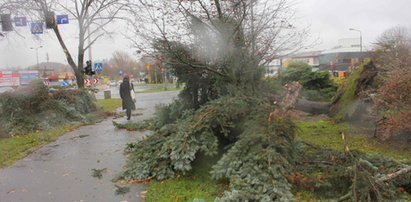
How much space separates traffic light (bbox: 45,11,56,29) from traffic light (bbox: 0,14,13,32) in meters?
2.11

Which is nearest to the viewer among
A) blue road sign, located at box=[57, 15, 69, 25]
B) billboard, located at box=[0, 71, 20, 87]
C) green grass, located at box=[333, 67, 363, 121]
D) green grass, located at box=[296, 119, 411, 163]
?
green grass, located at box=[296, 119, 411, 163]

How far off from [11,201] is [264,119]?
3.97m

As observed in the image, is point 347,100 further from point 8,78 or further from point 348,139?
point 8,78

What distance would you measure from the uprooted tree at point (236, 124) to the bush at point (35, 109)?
5.79 meters

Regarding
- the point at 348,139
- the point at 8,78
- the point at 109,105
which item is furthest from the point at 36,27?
the point at 8,78

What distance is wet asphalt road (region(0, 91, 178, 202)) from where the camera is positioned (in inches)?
227

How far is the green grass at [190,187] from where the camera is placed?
5.36 m

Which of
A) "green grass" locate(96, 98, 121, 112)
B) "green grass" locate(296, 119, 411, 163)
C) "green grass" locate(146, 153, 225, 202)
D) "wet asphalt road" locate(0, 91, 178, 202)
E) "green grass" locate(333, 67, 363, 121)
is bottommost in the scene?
"wet asphalt road" locate(0, 91, 178, 202)

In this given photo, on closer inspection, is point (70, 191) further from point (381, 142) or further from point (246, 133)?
point (381, 142)

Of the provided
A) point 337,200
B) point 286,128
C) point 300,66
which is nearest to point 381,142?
point 286,128

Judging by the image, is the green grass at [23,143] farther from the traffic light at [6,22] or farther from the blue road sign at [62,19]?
the blue road sign at [62,19]

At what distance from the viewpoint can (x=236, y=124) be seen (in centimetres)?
663

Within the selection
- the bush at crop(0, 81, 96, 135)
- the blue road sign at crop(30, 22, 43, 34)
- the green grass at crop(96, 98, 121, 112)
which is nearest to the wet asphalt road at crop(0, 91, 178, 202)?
the bush at crop(0, 81, 96, 135)

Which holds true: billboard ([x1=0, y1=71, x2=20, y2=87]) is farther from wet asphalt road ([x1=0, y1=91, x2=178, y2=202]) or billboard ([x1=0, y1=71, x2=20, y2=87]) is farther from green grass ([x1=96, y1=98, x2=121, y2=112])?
wet asphalt road ([x1=0, y1=91, x2=178, y2=202])
